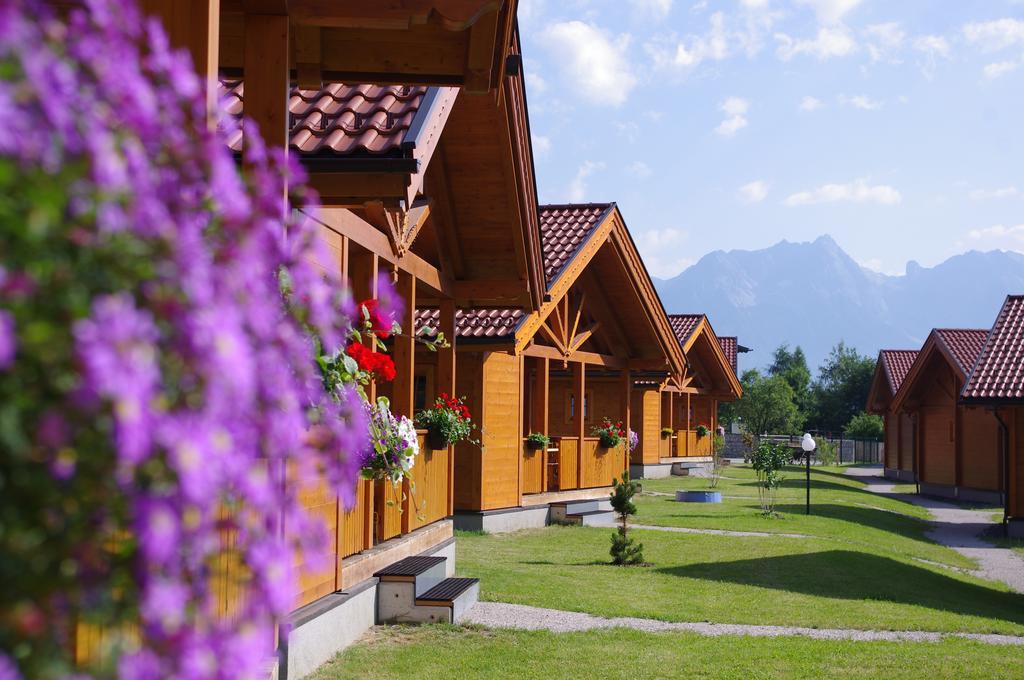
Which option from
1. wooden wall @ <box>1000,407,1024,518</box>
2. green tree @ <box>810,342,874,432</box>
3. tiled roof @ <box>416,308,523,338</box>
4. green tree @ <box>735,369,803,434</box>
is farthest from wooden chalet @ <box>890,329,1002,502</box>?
green tree @ <box>810,342,874,432</box>

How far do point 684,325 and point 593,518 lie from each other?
1795cm

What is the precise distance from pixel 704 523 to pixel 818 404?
64.3 m

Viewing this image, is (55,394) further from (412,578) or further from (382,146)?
(412,578)

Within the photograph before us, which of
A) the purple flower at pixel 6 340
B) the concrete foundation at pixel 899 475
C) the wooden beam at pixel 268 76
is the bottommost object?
the concrete foundation at pixel 899 475

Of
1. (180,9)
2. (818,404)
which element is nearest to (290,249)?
(180,9)

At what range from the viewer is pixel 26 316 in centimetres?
117

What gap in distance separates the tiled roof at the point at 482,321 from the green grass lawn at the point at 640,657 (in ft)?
22.7

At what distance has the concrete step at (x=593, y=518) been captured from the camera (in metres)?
19.4

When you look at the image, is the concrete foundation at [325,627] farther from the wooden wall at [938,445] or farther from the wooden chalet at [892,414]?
the wooden chalet at [892,414]

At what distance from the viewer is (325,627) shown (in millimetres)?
7656

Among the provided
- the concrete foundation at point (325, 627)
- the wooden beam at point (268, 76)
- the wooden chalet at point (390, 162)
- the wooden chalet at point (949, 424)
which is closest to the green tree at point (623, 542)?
the wooden chalet at point (390, 162)

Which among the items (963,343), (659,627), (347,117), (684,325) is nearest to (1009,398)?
(963,343)

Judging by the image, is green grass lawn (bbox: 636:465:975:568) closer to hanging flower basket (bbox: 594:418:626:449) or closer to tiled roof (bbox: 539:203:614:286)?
hanging flower basket (bbox: 594:418:626:449)

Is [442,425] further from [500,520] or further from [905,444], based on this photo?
[905,444]
